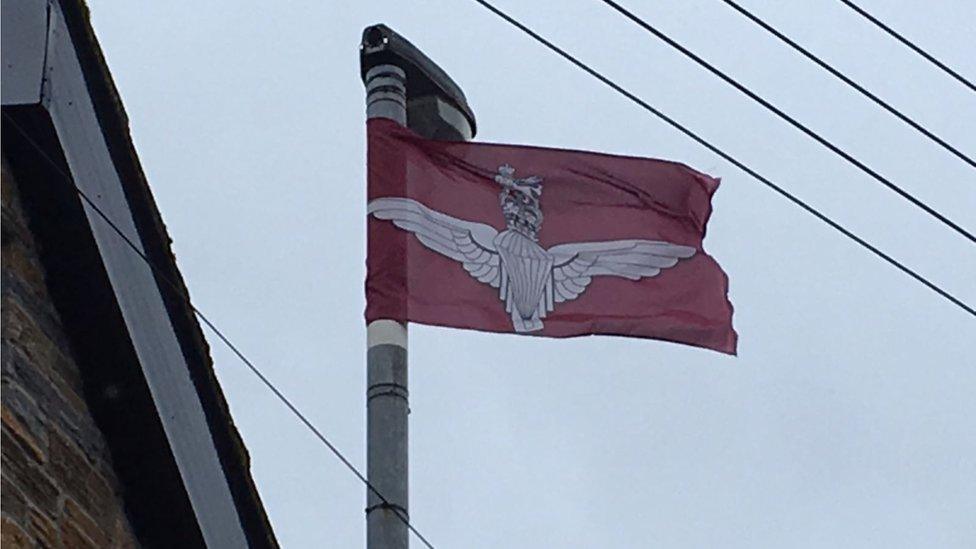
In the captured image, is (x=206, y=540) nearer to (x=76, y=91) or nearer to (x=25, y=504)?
(x=25, y=504)

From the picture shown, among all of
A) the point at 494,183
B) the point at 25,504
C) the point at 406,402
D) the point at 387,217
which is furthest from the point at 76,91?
the point at 494,183

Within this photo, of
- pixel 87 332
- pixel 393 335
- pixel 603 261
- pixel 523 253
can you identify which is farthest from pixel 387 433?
pixel 603 261

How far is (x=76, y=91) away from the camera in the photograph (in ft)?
19.4

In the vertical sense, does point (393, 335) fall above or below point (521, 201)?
below

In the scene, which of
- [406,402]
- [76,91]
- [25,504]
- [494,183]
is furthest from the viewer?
[494,183]

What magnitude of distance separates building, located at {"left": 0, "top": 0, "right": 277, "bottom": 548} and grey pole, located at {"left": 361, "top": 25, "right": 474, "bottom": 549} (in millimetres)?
892

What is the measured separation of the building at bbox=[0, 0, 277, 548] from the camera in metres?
5.48

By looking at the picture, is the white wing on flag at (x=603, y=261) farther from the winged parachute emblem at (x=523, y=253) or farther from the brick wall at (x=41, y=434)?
the brick wall at (x=41, y=434)

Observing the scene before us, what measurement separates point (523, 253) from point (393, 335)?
1229mm

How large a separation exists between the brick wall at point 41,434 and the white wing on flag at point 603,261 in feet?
10.8

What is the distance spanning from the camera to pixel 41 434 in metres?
5.46

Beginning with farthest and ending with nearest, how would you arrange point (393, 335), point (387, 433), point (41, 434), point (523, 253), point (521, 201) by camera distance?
1. point (521, 201)
2. point (523, 253)
3. point (393, 335)
4. point (387, 433)
5. point (41, 434)

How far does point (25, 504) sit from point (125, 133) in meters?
1.28

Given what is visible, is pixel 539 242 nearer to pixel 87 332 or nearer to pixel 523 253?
pixel 523 253
